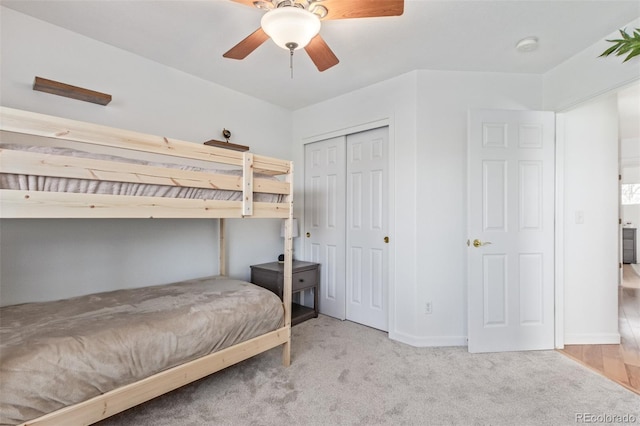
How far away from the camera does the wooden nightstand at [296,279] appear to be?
301 centimetres

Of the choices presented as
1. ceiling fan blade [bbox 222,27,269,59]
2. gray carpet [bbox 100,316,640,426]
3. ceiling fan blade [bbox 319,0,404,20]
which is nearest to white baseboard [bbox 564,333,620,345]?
gray carpet [bbox 100,316,640,426]

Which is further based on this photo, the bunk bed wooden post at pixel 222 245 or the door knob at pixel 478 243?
the bunk bed wooden post at pixel 222 245

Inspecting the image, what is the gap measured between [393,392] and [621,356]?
2087 millimetres

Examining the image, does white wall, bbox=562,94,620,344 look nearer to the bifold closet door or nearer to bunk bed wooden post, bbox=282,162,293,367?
the bifold closet door

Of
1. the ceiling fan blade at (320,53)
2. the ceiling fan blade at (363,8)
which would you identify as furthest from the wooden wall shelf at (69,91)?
the ceiling fan blade at (363,8)

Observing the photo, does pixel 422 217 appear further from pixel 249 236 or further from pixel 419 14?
pixel 249 236

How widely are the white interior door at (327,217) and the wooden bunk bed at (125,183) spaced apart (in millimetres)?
1344

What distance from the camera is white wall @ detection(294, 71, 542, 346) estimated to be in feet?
8.88

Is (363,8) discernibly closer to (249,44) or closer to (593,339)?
(249,44)

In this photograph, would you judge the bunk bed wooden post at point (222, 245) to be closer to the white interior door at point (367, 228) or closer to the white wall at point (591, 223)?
the white interior door at point (367, 228)

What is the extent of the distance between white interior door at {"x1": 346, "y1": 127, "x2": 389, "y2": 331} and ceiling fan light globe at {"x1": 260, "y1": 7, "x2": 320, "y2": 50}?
5.72 ft

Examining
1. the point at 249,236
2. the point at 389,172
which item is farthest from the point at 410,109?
the point at 249,236

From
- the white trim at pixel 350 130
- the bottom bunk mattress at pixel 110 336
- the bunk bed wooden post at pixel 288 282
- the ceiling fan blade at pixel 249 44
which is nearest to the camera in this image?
the bottom bunk mattress at pixel 110 336

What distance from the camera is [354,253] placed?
3.36 metres
